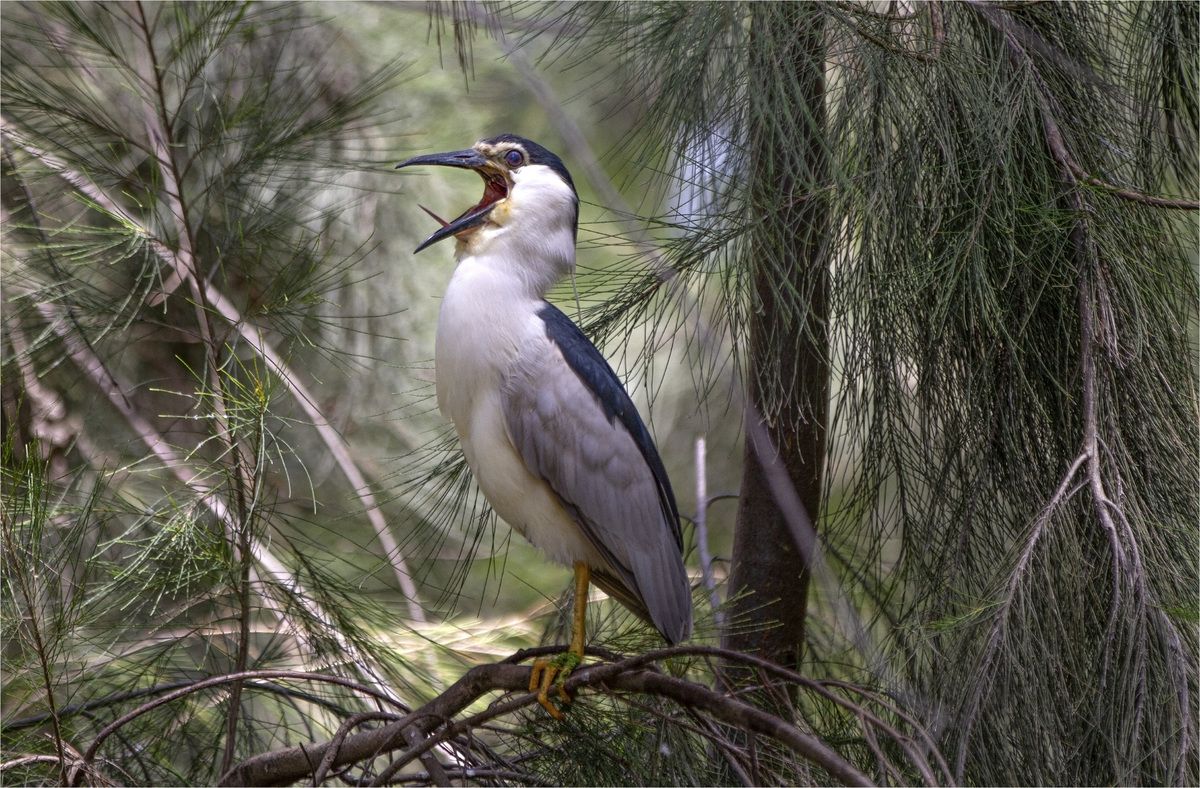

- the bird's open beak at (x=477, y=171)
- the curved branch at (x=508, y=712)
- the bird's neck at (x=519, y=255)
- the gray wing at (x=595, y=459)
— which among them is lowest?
the curved branch at (x=508, y=712)

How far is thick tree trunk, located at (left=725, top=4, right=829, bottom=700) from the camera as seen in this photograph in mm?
1195

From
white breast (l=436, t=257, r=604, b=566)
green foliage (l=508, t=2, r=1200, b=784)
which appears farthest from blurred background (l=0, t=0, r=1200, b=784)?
white breast (l=436, t=257, r=604, b=566)

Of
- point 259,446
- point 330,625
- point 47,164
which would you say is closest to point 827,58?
point 259,446

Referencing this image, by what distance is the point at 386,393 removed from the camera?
8.68 feet

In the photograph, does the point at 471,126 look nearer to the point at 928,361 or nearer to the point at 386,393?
the point at 386,393

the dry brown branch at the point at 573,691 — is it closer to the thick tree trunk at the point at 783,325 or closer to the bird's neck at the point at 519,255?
the thick tree trunk at the point at 783,325

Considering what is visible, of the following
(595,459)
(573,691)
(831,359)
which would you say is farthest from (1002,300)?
(573,691)

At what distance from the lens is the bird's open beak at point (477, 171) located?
140 centimetres

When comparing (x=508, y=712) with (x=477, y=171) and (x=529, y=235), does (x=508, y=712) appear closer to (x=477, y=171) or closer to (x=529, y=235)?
(x=529, y=235)

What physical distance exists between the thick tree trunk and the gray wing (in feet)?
0.36

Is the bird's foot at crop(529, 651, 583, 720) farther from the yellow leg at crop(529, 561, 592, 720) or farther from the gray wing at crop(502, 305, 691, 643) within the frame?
the gray wing at crop(502, 305, 691, 643)

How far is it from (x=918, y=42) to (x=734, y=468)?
189 centimetres

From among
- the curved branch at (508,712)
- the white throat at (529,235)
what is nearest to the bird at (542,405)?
the white throat at (529,235)

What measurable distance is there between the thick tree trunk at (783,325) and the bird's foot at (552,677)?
20 centimetres
